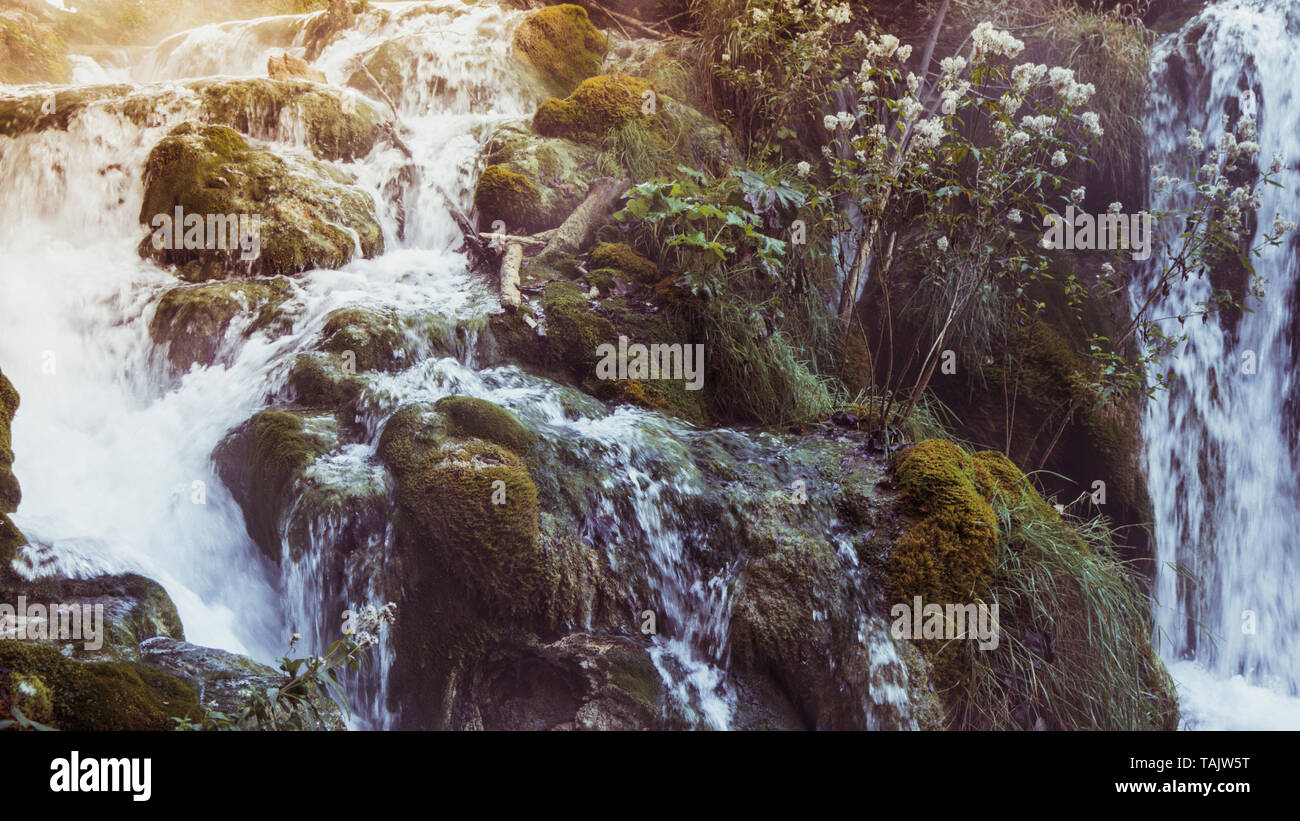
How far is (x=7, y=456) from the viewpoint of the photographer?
3674 millimetres

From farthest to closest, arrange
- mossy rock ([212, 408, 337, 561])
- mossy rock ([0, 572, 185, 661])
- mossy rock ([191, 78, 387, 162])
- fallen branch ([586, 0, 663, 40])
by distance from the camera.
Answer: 1. fallen branch ([586, 0, 663, 40])
2. mossy rock ([191, 78, 387, 162])
3. mossy rock ([212, 408, 337, 561])
4. mossy rock ([0, 572, 185, 661])

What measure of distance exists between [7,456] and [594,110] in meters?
5.17

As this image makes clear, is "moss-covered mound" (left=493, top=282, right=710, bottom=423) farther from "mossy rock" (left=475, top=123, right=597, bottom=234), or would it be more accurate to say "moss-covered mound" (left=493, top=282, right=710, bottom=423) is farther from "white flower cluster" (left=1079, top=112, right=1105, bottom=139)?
"white flower cluster" (left=1079, top=112, right=1105, bottom=139)

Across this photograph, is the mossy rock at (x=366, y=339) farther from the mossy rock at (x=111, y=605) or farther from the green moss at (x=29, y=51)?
the green moss at (x=29, y=51)

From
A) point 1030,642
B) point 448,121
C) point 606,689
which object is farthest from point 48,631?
point 448,121

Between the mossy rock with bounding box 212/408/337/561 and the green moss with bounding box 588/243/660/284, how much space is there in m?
2.33

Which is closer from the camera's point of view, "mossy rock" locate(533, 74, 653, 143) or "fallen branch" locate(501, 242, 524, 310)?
"fallen branch" locate(501, 242, 524, 310)

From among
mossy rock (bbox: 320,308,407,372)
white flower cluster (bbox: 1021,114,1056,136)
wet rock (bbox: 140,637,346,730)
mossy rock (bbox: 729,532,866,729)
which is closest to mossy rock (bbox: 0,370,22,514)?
wet rock (bbox: 140,637,346,730)

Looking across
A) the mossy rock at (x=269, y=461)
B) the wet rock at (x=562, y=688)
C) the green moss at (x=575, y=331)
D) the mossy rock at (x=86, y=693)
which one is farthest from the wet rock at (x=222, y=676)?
the green moss at (x=575, y=331)

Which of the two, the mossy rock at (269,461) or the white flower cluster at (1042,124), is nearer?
the white flower cluster at (1042,124)

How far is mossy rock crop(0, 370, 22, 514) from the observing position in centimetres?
360

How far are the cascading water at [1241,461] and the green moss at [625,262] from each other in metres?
4.10

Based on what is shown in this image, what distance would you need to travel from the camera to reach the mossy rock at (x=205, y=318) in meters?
4.83

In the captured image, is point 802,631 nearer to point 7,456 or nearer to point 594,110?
point 7,456
